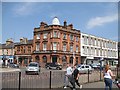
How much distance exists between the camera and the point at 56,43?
62406mm

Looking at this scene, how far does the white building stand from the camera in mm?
72812

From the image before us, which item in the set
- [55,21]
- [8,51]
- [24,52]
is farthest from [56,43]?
[8,51]

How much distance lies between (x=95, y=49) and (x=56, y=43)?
20972mm

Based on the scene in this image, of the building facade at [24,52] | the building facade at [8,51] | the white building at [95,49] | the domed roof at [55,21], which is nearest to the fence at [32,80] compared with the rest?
the domed roof at [55,21]

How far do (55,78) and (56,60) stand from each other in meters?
46.5

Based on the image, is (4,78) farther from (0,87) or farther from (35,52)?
(35,52)

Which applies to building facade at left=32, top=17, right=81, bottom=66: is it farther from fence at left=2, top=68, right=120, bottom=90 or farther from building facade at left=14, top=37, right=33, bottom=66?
fence at left=2, top=68, right=120, bottom=90

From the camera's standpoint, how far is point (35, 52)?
2628 inches

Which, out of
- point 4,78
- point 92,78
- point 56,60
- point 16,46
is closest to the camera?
point 4,78

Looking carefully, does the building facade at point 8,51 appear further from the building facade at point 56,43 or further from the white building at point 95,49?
the white building at point 95,49

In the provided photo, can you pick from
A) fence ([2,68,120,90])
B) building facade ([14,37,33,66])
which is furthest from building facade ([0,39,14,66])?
fence ([2,68,120,90])

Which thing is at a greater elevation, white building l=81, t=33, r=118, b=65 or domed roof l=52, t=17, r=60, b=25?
domed roof l=52, t=17, r=60, b=25

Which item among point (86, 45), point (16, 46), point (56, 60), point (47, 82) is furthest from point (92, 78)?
point (16, 46)

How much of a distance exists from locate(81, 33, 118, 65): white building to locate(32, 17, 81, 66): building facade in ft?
11.8
